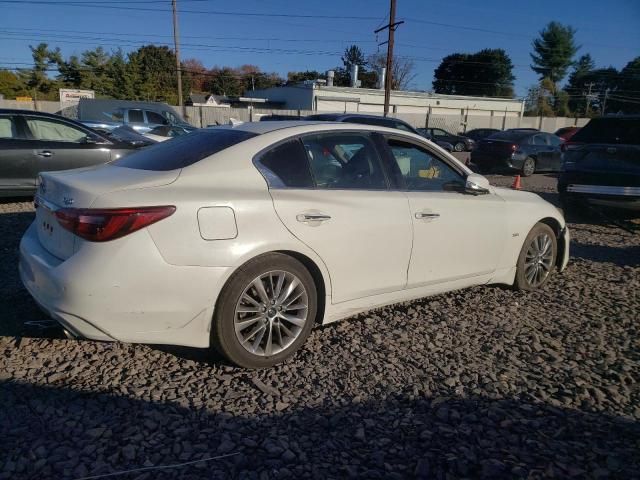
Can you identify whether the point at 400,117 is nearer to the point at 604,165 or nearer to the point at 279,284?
the point at 604,165

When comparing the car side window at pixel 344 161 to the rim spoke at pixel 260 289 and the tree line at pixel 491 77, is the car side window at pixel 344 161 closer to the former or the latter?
the rim spoke at pixel 260 289

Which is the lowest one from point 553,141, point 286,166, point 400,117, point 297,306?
point 297,306

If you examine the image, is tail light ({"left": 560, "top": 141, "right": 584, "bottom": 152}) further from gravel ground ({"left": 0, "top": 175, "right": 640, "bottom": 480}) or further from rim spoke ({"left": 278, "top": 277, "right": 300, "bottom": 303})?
rim spoke ({"left": 278, "top": 277, "right": 300, "bottom": 303})

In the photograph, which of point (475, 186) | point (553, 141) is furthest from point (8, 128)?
point (553, 141)

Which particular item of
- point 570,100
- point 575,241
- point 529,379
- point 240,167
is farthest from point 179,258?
point 570,100

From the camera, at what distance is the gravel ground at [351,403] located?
7.45ft

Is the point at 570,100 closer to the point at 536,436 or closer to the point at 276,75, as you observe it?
the point at 276,75

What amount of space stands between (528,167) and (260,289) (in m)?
15.0

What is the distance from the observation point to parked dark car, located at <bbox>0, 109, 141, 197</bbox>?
733 cm

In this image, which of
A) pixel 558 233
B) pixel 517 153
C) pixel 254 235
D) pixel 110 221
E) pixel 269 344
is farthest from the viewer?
pixel 517 153

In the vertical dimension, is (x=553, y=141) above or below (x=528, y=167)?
above

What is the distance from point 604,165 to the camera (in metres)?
7.64

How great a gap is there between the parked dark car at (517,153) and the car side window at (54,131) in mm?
12277

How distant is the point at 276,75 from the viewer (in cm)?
8131
